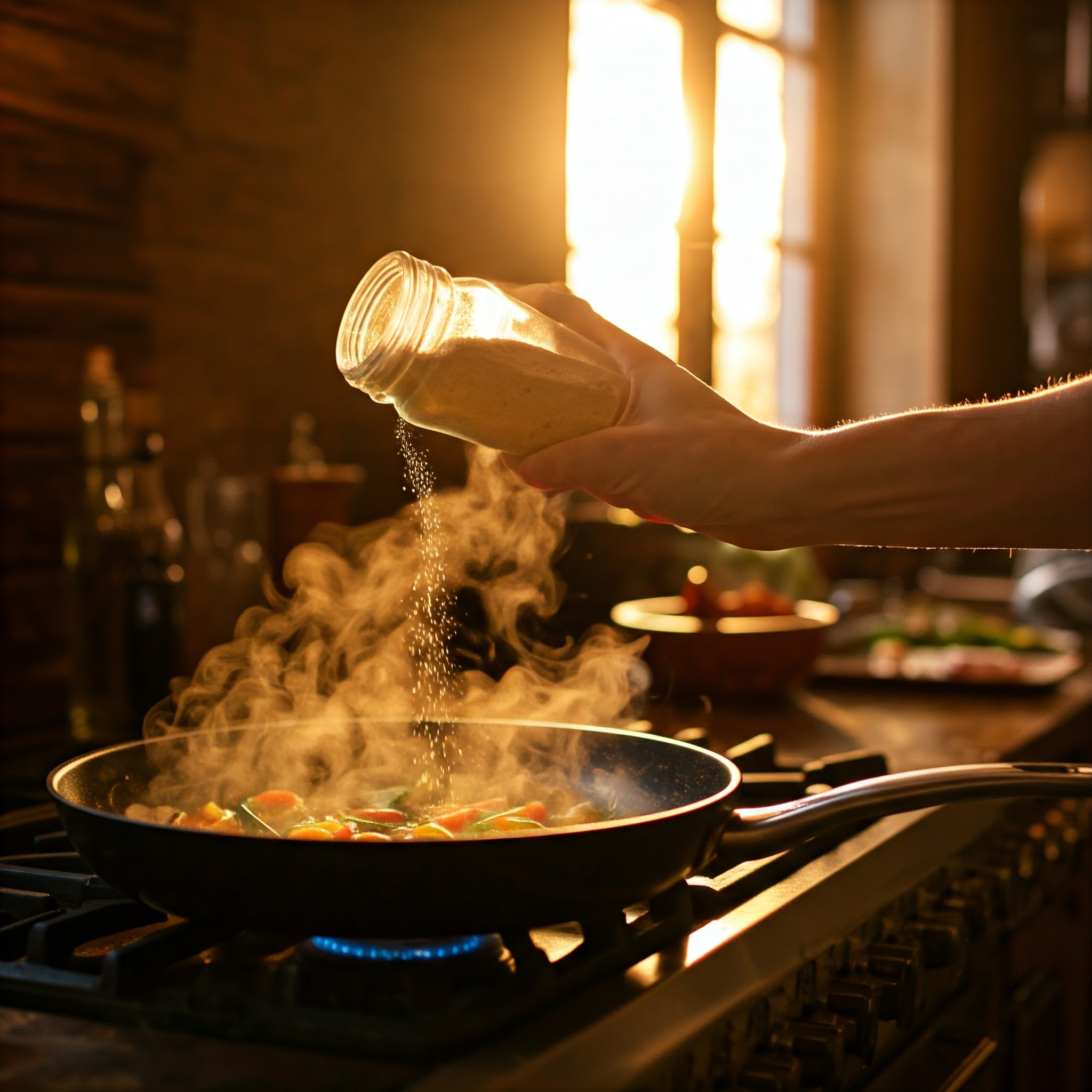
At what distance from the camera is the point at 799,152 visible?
479cm

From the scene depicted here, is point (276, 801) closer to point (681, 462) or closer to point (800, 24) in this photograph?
point (681, 462)

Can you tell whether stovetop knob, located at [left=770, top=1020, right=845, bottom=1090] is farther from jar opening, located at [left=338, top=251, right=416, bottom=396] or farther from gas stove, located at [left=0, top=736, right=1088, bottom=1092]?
jar opening, located at [left=338, top=251, right=416, bottom=396]

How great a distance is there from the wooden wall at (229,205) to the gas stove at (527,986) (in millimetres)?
784

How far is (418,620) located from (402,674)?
0.11 metres

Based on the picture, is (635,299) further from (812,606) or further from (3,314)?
(3,314)

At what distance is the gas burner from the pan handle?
0.60 ft

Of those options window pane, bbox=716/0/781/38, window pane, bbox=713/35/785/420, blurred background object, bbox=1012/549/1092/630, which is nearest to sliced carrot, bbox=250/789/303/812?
blurred background object, bbox=1012/549/1092/630

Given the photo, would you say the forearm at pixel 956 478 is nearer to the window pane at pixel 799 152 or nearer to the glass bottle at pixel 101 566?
the glass bottle at pixel 101 566

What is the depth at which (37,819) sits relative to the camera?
117 centimetres

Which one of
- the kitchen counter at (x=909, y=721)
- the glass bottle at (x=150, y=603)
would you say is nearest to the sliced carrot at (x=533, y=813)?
the kitchen counter at (x=909, y=721)

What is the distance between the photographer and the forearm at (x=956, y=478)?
35.5 inches

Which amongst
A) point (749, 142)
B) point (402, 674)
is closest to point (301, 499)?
point (402, 674)

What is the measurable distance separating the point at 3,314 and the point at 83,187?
21 cm

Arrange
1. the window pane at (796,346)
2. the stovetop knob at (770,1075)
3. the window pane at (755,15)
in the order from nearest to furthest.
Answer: the stovetop knob at (770,1075) < the window pane at (755,15) < the window pane at (796,346)
